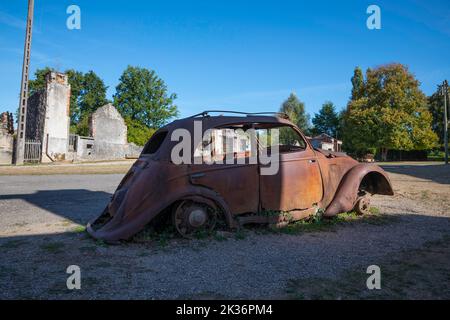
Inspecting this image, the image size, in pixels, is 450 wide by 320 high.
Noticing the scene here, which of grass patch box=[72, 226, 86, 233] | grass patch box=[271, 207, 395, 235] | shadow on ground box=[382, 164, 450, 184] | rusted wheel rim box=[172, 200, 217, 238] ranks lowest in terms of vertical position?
grass patch box=[72, 226, 86, 233]

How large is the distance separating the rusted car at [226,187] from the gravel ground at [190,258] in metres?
0.29

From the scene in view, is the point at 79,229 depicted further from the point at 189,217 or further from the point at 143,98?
the point at 143,98

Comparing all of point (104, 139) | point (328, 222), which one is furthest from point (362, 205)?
point (104, 139)

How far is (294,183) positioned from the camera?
442 cm

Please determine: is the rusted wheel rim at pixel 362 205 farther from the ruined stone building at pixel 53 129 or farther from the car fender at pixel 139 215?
the ruined stone building at pixel 53 129

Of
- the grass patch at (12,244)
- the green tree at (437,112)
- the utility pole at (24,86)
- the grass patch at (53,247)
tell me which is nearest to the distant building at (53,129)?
the utility pole at (24,86)

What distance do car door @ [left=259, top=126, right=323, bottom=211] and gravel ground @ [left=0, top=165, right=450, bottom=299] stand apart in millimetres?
488

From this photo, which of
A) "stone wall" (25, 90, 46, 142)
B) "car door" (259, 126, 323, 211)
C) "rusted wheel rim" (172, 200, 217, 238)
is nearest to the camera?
"rusted wheel rim" (172, 200, 217, 238)

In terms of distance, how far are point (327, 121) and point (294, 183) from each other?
64.0 m

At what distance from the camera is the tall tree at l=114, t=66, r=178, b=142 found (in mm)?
54375

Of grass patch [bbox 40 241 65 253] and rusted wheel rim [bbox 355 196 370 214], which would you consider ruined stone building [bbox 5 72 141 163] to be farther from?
rusted wheel rim [bbox 355 196 370 214]

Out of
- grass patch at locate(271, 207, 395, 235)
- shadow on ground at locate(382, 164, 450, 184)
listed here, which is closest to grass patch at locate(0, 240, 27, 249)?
grass patch at locate(271, 207, 395, 235)

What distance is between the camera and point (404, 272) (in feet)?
9.22
